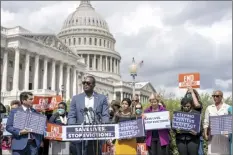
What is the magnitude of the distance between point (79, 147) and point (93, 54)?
365ft

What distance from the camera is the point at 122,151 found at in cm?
875

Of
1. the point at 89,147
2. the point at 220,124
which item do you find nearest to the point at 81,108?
the point at 89,147

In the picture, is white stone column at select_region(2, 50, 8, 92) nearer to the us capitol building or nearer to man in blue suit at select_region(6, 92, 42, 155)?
the us capitol building

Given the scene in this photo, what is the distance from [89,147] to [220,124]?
9.48 feet

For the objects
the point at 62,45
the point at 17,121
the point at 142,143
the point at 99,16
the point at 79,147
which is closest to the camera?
the point at 79,147

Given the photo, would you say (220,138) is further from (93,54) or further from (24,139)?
(93,54)

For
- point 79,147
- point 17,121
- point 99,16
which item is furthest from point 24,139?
point 99,16

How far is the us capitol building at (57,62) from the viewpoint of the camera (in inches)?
2453

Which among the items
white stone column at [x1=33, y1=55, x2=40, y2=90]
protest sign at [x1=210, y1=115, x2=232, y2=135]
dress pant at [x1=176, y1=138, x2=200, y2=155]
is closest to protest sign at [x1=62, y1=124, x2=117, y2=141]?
dress pant at [x1=176, y1=138, x2=200, y2=155]

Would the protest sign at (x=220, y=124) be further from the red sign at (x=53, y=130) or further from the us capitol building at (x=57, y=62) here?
the us capitol building at (x=57, y=62)

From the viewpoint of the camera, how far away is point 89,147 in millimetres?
7359

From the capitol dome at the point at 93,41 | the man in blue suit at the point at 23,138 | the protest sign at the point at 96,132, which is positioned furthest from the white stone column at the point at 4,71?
the protest sign at the point at 96,132

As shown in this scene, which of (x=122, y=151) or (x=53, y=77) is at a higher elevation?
(x=53, y=77)

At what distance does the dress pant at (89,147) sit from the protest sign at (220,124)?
2581mm
